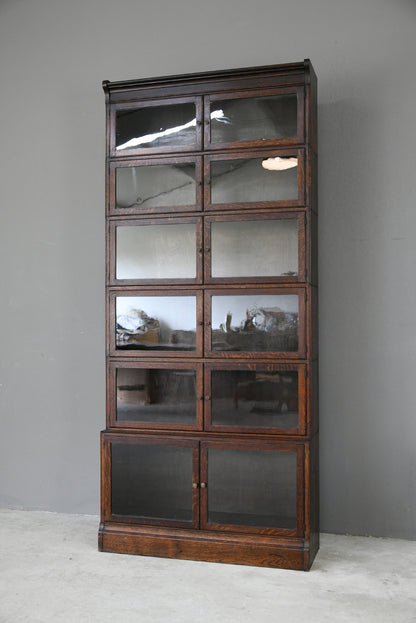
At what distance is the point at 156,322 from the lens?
3.46m

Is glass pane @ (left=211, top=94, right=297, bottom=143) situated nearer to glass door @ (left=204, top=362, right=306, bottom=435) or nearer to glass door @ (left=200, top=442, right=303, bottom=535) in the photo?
glass door @ (left=204, top=362, right=306, bottom=435)

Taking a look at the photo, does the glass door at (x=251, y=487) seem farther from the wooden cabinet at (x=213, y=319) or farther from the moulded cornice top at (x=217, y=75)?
the moulded cornice top at (x=217, y=75)

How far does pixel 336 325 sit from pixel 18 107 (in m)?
2.39

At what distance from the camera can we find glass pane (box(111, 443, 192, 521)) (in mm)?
3359

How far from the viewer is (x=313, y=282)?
3422 millimetres

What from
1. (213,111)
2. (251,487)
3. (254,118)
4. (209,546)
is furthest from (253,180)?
(209,546)

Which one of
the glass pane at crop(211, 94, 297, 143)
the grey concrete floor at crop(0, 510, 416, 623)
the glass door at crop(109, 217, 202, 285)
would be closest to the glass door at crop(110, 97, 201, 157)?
the glass pane at crop(211, 94, 297, 143)

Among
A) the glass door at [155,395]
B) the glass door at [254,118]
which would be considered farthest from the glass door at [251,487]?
the glass door at [254,118]

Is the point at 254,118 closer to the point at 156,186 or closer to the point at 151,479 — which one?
the point at 156,186

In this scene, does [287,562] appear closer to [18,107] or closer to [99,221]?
[99,221]

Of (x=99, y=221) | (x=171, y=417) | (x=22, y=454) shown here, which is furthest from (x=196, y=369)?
(x=22, y=454)

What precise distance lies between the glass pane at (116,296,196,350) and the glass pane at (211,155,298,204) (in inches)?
22.4

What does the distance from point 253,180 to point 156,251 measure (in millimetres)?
618

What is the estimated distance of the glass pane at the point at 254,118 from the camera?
3.31 m
